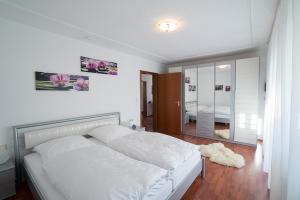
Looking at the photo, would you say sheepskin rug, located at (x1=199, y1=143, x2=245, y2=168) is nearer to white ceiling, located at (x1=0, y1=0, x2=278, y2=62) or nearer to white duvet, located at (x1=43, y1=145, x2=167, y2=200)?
white duvet, located at (x1=43, y1=145, x2=167, y2=200)

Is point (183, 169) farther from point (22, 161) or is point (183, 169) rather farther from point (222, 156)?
point (22, 161)

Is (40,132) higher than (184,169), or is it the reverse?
(40,132)

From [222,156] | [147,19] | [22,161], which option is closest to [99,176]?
[22,161]

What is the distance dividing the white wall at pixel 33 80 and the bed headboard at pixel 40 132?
0.36 feet

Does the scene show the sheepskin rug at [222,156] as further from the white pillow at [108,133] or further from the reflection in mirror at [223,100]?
the white pillow at [108,133]

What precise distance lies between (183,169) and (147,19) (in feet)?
→ 7.47

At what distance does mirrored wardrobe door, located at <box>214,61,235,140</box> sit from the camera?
410 cm

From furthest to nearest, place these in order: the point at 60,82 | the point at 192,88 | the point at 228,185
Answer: the point at 192,88, the point at 60,82, the point at 228,185

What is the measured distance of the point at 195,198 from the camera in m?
2.04

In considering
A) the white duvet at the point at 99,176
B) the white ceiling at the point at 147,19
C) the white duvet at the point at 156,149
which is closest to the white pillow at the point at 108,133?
the white duvet at the point at 156,149

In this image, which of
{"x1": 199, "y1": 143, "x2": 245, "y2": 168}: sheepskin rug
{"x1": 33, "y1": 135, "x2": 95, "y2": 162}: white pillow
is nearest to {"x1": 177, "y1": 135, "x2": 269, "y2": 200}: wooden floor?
{"x1": 199, "y1": 143, "x2": 245, "y2": 168}: sheepskin rug

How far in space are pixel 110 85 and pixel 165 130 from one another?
279 centimetres

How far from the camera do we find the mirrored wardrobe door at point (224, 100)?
13.5 ft

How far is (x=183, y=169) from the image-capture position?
6.57 feet
